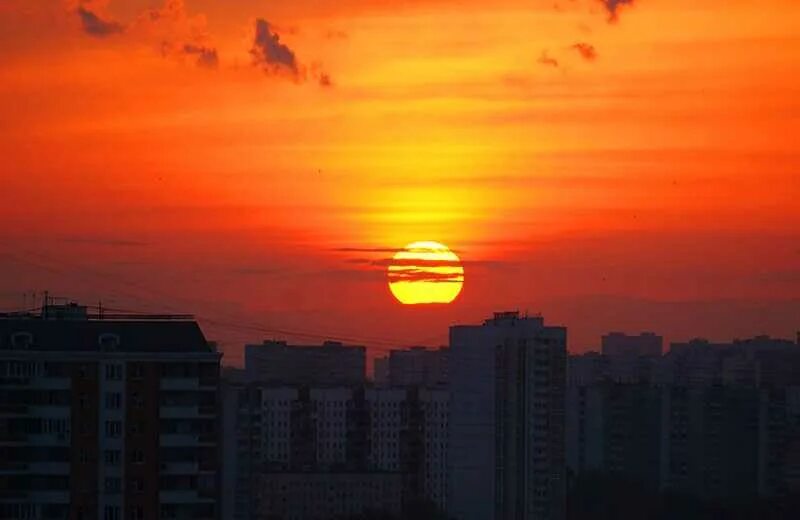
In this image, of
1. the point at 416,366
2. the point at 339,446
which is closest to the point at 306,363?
the point at 416,366

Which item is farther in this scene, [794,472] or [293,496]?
[794,472]

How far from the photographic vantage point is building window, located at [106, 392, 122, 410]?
1842 centimetres

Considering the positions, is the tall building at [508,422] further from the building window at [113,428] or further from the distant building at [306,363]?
the building window at [113,428]

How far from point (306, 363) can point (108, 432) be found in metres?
36.9

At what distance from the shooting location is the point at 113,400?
18469 mm

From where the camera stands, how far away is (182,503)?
18203mm

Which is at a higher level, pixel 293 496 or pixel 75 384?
pixel 75 384

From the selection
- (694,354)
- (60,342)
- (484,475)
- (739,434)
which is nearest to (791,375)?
(694,354)

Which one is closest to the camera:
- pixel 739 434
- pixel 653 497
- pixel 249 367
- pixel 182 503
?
pixel 182 503

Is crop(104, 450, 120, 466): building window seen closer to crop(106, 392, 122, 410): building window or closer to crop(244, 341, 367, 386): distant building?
crop(106, 392, 122, 410): building window

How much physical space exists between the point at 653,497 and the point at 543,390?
4.35 metres

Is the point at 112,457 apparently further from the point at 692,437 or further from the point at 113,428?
the point at 692,437

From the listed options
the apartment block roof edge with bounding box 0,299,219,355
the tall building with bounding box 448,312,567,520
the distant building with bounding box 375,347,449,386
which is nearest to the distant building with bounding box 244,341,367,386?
the distant building with bounding box 375,347,449,386

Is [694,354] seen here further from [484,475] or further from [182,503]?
[182,503]
